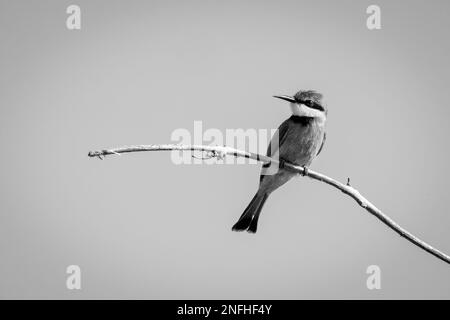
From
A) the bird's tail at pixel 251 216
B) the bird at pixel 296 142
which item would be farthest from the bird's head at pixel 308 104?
the bird's tail at pixel 251 216

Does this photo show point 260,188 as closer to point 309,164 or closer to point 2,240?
point 309,164

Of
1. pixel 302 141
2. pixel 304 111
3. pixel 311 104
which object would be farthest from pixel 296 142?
pixel 311 104

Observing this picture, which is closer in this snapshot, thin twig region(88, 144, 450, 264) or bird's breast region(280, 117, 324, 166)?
thin twig region(88, 144, 450, 264)

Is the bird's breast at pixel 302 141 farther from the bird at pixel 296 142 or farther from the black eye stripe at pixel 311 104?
the black eye stripe at pixel 311 104

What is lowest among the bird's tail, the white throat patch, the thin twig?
the bird's tail

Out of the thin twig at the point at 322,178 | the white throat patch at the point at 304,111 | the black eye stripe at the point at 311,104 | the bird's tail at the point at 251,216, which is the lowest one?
the bird's tail at the point at 251,216

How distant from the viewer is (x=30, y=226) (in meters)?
58.9

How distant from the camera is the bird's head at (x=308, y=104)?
25.5ft

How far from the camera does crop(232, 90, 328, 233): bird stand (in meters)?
7.76

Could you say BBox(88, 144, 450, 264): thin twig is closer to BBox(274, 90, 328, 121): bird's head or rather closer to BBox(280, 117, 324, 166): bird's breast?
BBox(280, 117, 324, 166): bird's breast

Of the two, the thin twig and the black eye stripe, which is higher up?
the black eye stripe

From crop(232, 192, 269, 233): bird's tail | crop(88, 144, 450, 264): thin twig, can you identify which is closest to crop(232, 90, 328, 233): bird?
crop(232, 192, 269, 233): bird's tail

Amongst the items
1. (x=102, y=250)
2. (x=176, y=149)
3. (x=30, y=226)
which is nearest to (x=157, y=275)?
(x=102, y=250)
